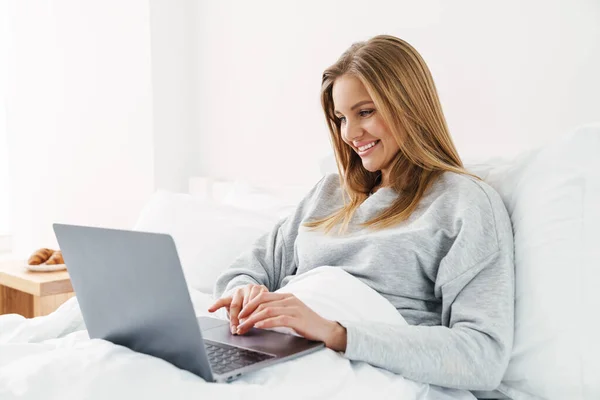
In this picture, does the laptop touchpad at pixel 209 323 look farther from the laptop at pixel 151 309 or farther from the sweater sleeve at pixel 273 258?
the sweater sleeve at pixel 273 258

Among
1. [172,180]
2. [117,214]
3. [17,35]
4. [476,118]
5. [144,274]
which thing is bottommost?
[117,214]

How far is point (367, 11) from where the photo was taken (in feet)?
6.00

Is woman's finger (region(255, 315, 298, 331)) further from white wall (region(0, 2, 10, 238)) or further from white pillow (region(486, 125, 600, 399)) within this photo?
white wall (region(0, 2, 10, 238))

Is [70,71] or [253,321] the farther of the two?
[70,71]

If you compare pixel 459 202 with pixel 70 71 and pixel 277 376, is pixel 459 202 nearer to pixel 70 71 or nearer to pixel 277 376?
pixel 277 376

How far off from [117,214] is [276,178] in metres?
0.90

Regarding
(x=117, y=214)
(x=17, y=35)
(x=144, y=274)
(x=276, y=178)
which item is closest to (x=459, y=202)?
(x=144, y=274)

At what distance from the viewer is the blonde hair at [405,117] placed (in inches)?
48.2

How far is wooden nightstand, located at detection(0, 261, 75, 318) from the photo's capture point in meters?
2.08

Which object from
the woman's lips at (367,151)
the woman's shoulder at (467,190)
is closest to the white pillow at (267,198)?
the woman's lips at (367,151)

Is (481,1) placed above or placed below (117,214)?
above

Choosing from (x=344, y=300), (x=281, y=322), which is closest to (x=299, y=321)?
(x=281, y=322)

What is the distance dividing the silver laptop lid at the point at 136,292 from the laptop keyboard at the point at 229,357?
0.14ft

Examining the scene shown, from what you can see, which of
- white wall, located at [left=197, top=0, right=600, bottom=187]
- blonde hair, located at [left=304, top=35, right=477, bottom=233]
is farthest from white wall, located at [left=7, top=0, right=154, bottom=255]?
blonde hair, located at [left=304, top=35, right=477, bottom=233]
